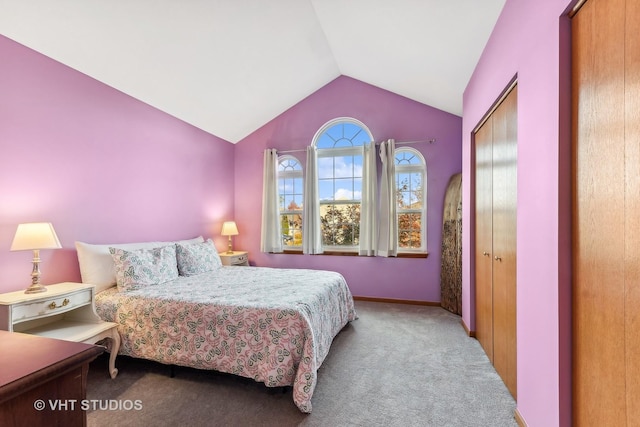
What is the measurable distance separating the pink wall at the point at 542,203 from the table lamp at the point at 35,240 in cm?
302

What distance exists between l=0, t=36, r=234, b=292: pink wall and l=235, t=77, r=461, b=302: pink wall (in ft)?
3.50

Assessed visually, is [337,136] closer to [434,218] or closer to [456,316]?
[434,218]

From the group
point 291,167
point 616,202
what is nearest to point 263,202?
point 291,167

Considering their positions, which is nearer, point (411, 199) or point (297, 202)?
point (411, 199)

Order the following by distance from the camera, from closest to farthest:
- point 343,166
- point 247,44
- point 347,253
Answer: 1. point 247,44
2. point 347,253
3. point 343,166

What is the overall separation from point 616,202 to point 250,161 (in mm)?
4547

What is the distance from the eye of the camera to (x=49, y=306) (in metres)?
2.08

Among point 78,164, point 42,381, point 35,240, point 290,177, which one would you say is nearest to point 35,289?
point 35,240

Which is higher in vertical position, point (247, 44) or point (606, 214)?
point (247, 44)

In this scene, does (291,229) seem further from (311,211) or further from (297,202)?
(311,211)

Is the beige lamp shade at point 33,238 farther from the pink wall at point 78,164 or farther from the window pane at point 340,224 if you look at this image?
the window pane at point 340,224

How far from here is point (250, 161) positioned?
4.96 m

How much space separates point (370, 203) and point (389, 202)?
261 millimetres

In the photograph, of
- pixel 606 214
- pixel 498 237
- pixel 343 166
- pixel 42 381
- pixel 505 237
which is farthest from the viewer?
pixel 343 166
